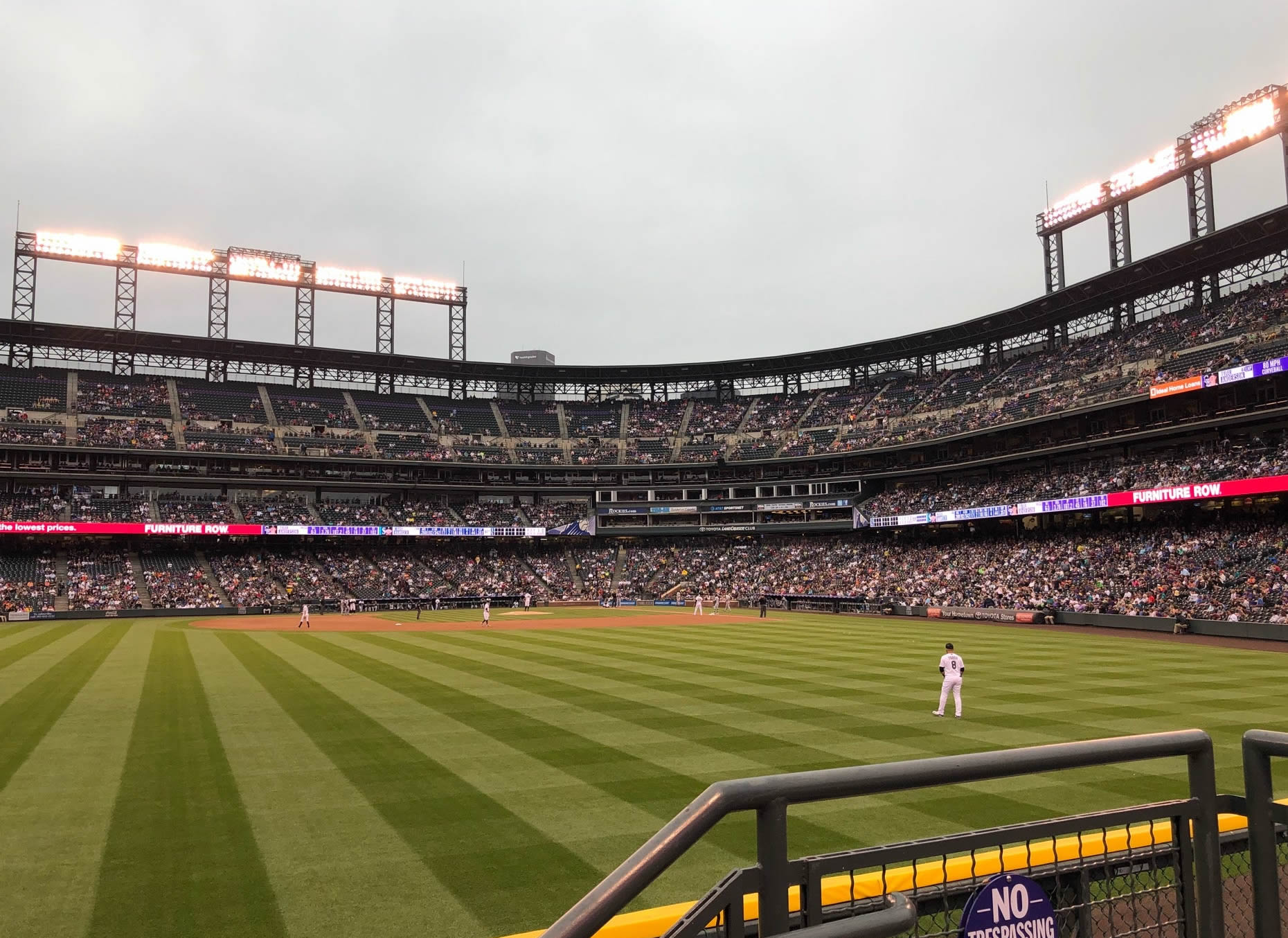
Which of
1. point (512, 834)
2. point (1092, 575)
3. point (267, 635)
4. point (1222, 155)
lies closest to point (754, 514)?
point (1092, 575)

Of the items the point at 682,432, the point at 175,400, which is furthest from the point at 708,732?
the point at 175,400

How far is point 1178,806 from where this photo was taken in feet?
11.4

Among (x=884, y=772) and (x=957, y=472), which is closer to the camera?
(x=884, y=772)

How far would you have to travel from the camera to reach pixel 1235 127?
5297 cm

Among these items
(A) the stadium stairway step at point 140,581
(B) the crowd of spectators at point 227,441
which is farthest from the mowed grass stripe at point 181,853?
(B) the crowd of spectators at point 227,441

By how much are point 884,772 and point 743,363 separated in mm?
89633

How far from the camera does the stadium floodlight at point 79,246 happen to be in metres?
70.8

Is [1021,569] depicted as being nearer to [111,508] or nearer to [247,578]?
[247,578]

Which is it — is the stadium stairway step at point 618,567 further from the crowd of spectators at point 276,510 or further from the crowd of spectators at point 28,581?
the crowd of spectators at point 28,581

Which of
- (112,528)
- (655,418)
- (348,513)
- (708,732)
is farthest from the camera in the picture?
(655,418)

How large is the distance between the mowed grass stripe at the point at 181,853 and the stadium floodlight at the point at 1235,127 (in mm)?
64747

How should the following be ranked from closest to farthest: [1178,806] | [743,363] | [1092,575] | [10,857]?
[1178,806] → [10,857] → [1092,575] → [743,363]

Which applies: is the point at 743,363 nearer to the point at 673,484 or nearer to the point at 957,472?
the point at 673,484

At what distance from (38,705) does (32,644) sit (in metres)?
18.7
